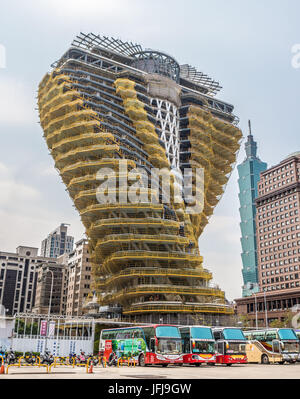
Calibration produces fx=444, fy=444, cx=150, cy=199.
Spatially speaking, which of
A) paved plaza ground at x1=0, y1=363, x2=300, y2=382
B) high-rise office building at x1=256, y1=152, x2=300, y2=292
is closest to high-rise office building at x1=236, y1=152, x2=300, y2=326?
high-rise office building at x1=256, y1=152, x2=300, y2=292

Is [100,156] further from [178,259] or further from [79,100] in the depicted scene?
[178,259]

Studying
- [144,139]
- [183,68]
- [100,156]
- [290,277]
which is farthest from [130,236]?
[290,277]

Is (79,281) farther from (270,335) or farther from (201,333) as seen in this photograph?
(201,333)

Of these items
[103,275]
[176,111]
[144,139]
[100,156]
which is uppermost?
[176,111]

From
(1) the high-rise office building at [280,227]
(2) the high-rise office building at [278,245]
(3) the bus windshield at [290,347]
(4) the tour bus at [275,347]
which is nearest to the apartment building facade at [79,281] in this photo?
(2) the high-rise office building at [278,245]

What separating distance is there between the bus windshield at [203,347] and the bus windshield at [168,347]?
181 centimetres

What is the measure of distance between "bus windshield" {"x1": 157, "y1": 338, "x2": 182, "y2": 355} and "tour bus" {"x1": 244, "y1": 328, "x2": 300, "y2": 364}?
1293 centimetres

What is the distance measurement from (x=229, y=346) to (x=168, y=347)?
691 cm

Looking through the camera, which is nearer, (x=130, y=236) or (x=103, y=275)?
(x=130, y=236)

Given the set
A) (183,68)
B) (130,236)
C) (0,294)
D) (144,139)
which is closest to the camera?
(130,236)

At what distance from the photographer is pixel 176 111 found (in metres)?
114

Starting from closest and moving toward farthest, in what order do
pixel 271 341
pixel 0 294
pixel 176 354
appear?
pixel 176 354, pixel 271 341, pixel 0 294

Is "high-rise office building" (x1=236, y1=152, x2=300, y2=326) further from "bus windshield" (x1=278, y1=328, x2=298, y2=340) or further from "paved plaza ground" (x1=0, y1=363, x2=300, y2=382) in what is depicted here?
"paved plaza ground" (x1=0, y1=363, x2=300, y2=382)

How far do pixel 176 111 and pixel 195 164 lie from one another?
15526mm
